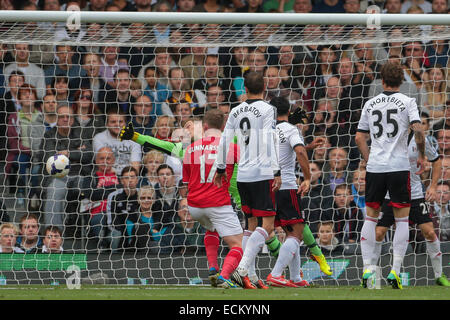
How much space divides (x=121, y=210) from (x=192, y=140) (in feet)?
5.79

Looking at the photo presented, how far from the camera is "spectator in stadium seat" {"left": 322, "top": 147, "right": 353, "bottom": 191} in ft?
32.8

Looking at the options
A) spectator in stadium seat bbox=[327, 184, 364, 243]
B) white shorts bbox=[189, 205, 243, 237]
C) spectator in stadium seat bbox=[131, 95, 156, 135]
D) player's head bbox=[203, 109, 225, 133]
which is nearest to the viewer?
white shorts bbox=[189, 205, 243, 237]

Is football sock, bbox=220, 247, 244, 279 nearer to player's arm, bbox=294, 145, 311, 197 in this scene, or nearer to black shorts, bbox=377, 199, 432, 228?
player's arm, bbox=294, 145, 311, 197

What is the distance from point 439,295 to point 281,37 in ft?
13.3

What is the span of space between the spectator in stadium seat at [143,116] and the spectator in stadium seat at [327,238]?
2.60 metres

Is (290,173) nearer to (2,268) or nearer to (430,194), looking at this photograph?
(430,194)

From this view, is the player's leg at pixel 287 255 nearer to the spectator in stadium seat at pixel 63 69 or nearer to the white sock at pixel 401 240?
the white sock at pixel 401 240

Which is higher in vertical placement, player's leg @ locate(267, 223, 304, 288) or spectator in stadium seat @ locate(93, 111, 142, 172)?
spectator in stadium seat @ locate(93, 111, 142, 172)

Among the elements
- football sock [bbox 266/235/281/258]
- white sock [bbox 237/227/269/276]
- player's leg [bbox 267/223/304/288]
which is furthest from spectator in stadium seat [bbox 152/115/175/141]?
white sock [bbox 237/227/269/276]

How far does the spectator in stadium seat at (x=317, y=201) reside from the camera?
980cm

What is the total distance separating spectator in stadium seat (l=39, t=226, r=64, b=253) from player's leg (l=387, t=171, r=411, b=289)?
3.93m

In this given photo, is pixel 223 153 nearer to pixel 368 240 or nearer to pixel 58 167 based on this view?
pixel 368 240

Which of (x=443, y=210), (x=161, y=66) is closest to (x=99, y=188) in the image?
(x=161, y=66)

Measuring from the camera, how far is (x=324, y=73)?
1076 cm
